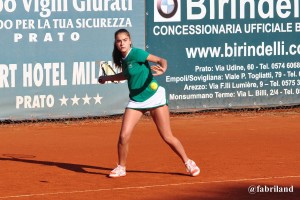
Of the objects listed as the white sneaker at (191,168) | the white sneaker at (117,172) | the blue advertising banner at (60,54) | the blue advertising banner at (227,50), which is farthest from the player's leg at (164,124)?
the blue advertising banner at (227,50)

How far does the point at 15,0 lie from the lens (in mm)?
16281

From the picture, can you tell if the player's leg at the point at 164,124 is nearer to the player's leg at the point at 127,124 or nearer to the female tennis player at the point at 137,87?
the female tennis player at the point at 137,87

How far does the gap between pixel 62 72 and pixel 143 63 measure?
5758 mm

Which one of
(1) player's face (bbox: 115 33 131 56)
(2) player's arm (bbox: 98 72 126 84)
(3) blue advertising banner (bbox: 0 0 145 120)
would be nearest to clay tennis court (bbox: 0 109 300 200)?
(3) blue advertising banner (bbox: 0 0 145 120)

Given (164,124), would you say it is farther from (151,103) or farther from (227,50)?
(227,50)

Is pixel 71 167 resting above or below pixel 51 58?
below

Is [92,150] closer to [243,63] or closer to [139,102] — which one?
[139,102]

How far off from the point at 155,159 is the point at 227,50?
5415mm

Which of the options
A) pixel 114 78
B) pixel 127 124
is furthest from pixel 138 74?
pixel 127 124

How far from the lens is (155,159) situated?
1285cm

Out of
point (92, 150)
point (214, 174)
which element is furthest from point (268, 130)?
point (214, 174)

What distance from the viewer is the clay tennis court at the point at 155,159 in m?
10.6

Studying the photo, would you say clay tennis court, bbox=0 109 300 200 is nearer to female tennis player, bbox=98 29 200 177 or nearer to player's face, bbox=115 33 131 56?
female tennis player, bbox=98 29 200 177

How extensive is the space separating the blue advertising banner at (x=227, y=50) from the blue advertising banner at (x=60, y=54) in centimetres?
57
